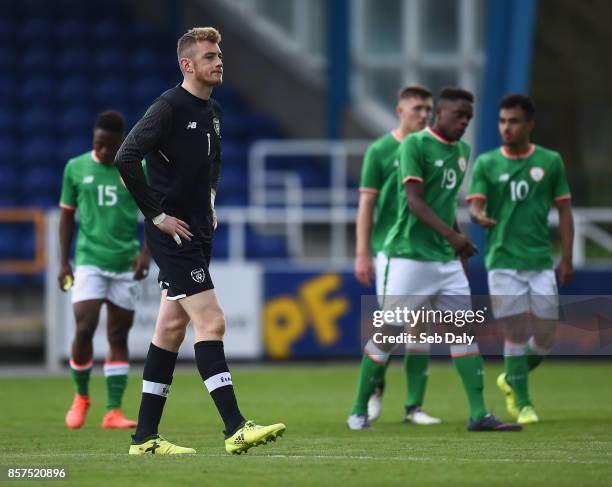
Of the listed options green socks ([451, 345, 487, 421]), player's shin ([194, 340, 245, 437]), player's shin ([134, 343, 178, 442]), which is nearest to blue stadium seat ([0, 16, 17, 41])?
green socks ([451, 345, 487, 421])

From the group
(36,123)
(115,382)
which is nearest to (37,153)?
(36,123)

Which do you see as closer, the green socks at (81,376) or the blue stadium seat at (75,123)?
the green socks at (81,376)

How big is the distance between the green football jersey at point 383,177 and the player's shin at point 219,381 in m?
3.07

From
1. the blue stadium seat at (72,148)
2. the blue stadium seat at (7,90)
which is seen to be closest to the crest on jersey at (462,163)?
the blue stadium seat at (72,148)

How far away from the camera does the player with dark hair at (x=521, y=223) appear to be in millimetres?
10375

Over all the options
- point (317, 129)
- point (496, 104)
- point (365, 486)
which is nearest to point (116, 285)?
point (365, 486)

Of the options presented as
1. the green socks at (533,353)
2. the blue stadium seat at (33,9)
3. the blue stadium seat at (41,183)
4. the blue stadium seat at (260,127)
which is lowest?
the green socks at (533,353)

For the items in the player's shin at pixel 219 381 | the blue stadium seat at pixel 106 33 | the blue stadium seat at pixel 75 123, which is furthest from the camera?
the blue stadium seat at pixel 106 33

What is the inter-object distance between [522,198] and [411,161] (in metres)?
1.30

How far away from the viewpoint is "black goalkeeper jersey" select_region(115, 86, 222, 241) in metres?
7.58

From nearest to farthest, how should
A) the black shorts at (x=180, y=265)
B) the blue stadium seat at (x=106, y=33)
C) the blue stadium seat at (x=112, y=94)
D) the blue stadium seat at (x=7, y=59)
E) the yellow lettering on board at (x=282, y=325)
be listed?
1. the black shorts at (x=180, y=265)
2. the yellow lettering on board at (x=282, y=325)
3. the blue stadium seat at (x=112, y=94)
4. the blue stadium seat at (x=7, y=59)
5. the blue stadium seat at (x=106, y=33)

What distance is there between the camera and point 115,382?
10438 mm

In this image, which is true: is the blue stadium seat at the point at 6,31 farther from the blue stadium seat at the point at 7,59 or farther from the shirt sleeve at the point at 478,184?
the shirt sleeve at the point at 478,184

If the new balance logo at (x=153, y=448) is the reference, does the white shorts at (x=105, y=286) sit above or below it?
above
